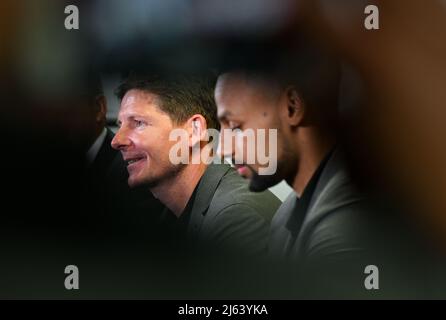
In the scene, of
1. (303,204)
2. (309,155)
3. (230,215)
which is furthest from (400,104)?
(230,215)

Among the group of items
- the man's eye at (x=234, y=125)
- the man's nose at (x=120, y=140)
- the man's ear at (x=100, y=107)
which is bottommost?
the man's nose at (x=120, y=140)

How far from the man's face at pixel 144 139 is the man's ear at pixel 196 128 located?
8 centimetres

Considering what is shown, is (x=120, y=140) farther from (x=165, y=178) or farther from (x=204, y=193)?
(x=204, y=193)

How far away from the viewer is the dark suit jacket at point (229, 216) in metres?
2.87

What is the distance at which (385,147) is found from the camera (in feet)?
9.41

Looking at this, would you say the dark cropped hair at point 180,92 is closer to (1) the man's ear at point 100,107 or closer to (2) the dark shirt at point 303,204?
Result: (1) the man's ear at point 100,107

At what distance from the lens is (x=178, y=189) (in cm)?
295

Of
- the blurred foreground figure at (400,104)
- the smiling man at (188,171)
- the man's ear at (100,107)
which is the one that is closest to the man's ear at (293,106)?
the blurred foreground figure at (400,104)

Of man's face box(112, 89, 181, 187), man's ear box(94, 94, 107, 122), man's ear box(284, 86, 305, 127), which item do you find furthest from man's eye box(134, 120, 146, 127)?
man's ear box(284, 86, 305, 127)

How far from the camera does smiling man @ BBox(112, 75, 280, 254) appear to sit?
113 inches

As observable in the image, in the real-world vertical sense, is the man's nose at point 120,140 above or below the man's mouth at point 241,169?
above

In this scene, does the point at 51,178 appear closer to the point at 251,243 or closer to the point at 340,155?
the point at 251,243

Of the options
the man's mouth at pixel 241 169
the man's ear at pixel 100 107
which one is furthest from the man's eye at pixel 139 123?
the man's mouth at pixel 241 169
